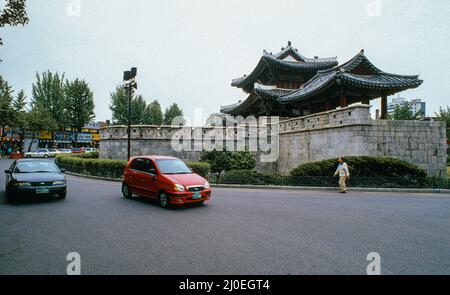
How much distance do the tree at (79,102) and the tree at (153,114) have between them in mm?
10106

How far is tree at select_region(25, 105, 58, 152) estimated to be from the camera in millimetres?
39375

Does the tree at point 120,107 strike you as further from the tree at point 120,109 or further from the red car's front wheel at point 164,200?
the red car's front wheel at point 164,200

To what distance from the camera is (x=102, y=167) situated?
1628 cm

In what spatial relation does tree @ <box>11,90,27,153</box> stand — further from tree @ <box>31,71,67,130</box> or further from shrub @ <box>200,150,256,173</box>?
shrub @ <box>200,150,256,173</box>

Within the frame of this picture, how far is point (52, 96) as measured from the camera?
42.1 meters

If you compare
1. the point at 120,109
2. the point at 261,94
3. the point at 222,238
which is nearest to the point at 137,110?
the point at 120,109

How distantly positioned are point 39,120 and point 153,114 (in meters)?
19.4

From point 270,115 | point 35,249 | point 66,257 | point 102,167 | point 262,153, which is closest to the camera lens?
point 66,257

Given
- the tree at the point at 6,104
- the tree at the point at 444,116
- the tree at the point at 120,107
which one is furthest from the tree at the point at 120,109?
the tree at the point at 444,116

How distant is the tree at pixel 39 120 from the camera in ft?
129

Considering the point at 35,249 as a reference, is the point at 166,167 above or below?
above
